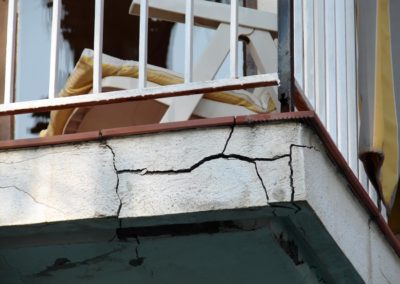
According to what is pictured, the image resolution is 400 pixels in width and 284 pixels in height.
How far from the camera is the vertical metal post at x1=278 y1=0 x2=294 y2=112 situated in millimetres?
3643

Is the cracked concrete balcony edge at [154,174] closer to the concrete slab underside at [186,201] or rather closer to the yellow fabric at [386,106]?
the concrete slab underside at [186,201]

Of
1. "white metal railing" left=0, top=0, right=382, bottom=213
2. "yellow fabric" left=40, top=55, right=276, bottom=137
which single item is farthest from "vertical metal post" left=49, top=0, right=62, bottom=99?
"yellow fabric" left=40, top=55, right=276, bottom=137

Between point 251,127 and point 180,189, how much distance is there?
29cm

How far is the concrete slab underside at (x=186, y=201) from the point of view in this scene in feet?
11.7

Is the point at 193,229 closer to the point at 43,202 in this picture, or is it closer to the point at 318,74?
the point at 43,202

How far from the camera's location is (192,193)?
3629mm

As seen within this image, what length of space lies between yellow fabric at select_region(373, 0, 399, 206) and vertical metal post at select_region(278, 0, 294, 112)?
2.93 feet

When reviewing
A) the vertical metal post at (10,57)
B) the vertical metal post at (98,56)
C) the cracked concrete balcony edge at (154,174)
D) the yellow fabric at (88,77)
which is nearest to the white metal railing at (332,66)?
the cracked concrete balcony edge at (154,174)

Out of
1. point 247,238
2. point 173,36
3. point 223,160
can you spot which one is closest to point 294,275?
point 247,238

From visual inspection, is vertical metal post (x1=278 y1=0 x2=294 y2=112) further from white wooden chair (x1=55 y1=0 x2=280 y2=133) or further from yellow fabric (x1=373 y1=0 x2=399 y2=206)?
white wooden chair (x1=55 y1=0 x2=280 y2=133)

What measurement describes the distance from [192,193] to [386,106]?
1.25 m

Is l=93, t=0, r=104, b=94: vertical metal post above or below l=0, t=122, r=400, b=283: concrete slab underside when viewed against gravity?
above

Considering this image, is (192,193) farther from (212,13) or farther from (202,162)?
(212,13)

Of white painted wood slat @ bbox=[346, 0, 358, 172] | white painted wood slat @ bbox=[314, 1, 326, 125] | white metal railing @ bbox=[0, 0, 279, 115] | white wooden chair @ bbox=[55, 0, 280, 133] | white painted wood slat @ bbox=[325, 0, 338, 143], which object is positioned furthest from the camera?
white wooden chair @ bbox=[55, 0, 280, 133]
